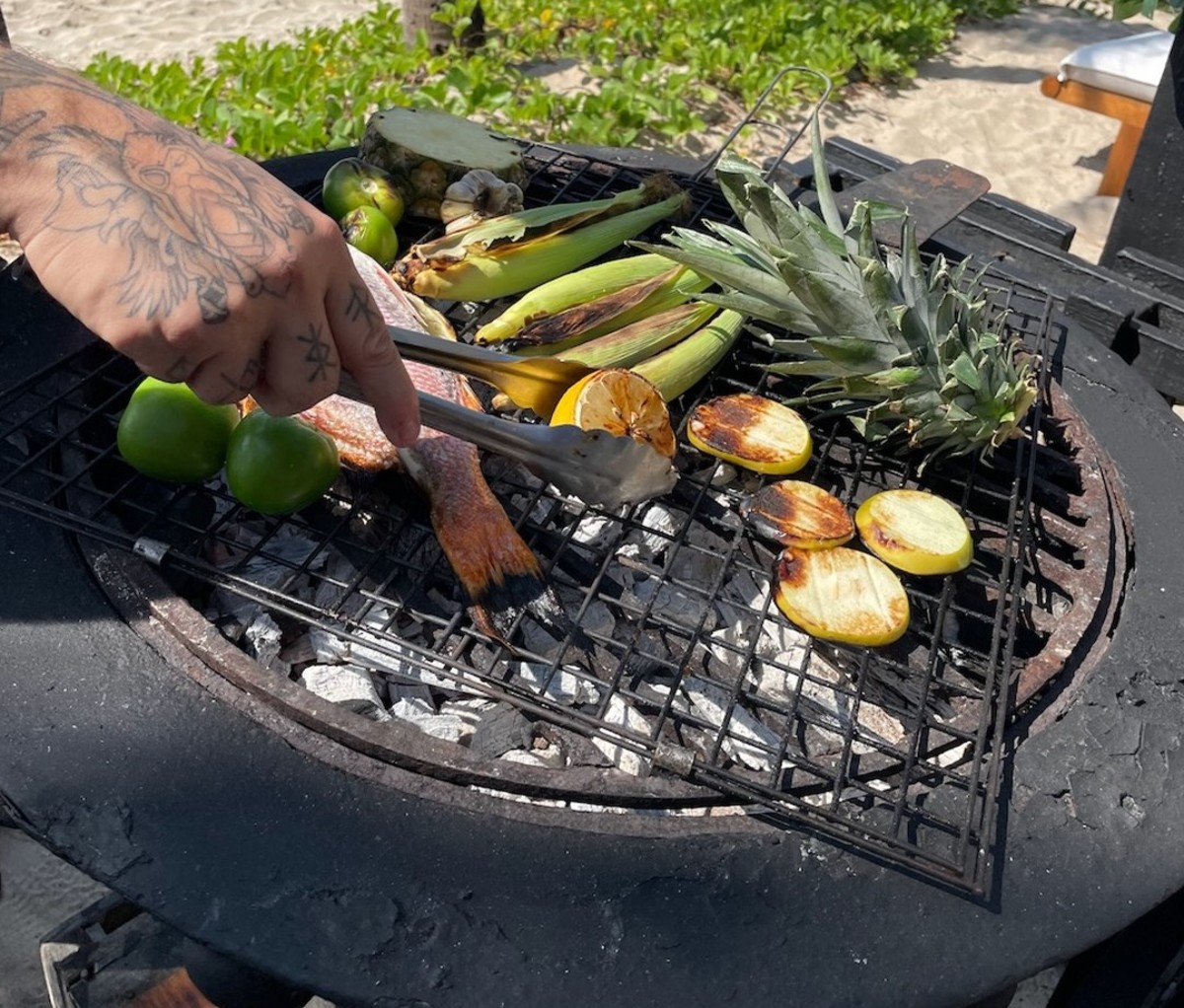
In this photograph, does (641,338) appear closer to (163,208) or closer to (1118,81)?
(163,208)

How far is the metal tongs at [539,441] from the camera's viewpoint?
1974 mm

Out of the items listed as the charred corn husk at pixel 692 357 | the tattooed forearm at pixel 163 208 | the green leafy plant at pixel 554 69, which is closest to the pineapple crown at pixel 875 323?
the charred corn husk at pixel 692 357

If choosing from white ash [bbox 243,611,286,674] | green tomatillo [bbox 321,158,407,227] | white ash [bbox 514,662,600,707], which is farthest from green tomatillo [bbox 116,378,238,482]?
green tomatillo [bbox 321,158,407,227]

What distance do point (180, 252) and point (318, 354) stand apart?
0.24 meters

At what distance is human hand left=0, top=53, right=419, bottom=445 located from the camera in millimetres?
1446

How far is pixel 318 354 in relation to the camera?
158cm

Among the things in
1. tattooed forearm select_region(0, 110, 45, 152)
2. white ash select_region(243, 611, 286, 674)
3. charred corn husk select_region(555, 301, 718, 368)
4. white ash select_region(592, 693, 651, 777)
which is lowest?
white ash select_region(592, 693, 651, 777)

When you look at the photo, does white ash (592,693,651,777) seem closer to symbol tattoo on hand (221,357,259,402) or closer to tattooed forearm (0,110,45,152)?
symbol tattoo on hand (221,357,259,402)

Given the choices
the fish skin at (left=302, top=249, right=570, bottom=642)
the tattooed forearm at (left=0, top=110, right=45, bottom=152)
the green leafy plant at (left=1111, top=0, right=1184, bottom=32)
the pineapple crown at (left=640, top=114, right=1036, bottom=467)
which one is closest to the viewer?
the tattooed forearm at (left=0, top=110, right=45, bottom=152)

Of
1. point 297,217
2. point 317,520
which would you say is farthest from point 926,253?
point 297,217

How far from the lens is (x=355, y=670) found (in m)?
2.17

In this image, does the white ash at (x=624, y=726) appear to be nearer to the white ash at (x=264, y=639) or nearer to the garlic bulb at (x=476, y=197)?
the white ash at (x=264, y=639)

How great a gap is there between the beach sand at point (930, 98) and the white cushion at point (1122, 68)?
84 centimetres

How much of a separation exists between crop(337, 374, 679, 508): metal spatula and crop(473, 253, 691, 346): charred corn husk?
75 centimetres
